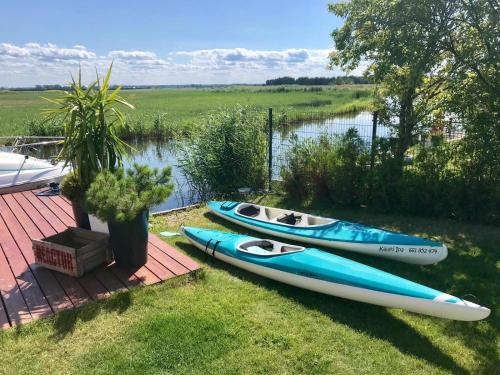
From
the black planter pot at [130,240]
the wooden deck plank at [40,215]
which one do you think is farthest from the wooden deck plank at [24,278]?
the black planter pot at [130,240]

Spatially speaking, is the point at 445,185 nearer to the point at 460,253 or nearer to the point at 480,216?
the point at 480,216

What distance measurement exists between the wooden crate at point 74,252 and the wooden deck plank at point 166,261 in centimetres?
52

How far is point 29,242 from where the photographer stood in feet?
16.4

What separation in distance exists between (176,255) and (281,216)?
2.03 m

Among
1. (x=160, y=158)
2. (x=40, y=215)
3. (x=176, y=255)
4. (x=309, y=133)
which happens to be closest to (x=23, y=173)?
(x=40, y=215)

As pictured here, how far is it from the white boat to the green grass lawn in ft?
16.1

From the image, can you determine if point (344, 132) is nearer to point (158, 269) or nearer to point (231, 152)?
point (231, 152)

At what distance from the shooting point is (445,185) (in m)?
6.30

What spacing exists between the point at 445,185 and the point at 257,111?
4.68 m

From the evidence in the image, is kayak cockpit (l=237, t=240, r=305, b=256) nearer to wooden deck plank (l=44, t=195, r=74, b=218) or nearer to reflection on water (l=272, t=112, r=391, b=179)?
wooden deck plank (l=44, t=195, r=74, b=218)

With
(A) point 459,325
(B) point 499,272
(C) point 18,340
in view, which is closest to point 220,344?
(C) point 18,340

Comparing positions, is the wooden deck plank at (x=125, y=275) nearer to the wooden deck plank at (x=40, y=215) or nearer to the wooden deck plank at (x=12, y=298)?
the wooden deck plank at (x=12, y=298)

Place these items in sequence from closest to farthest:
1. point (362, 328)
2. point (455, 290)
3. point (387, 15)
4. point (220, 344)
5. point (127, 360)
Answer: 1. point (127, 360)
2. point (220, 344)
3. point (362, 328)
4. point (455, 290)
5. point (387, 15)

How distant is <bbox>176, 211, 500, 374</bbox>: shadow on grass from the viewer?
10.9 ft
